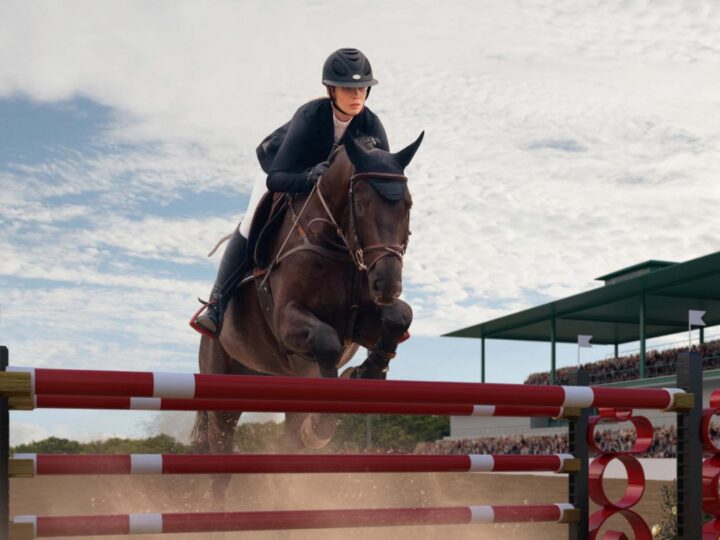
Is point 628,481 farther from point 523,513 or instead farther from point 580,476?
point 523,513

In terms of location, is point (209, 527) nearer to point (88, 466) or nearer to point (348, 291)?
point (88, 466)

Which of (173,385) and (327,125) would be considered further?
(327,125)

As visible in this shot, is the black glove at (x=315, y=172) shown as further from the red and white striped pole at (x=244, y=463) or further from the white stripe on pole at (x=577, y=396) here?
the white stripe on pole at (x=577, y=396)

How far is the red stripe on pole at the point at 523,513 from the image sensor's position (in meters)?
4.30

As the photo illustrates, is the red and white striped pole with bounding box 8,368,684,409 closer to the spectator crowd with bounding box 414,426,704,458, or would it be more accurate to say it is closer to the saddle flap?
the saddle flap

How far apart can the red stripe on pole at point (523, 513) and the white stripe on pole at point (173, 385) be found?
1691mm

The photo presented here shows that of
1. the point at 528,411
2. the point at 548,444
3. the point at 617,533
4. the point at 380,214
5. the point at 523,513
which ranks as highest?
the point at 380,214

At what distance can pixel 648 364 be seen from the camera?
3697cm

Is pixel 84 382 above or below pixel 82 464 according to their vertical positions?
above

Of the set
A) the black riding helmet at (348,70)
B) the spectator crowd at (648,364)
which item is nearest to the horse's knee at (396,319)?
the black riding helmet at (348,70)

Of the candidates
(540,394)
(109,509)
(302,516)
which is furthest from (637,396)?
(109,509)

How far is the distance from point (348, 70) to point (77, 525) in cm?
295

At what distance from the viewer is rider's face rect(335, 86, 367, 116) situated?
17.9 feet

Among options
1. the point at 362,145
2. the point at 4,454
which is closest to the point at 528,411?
the point at 362,145
